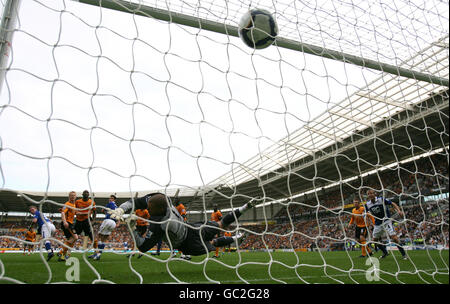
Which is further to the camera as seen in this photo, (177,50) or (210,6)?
(210,6)

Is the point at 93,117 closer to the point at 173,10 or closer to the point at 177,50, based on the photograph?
the point at 177,50

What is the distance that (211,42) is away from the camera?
3.09 m

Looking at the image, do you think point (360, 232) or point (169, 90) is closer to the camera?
point (169, 90)

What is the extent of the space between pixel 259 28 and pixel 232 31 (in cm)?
35

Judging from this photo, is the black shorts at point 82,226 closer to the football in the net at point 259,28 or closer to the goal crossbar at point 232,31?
the goal crossbar at point 232,31

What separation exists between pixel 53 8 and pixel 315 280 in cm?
342

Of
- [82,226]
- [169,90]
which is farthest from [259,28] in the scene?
[82,226]

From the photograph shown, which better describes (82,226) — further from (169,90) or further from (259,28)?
(259,28)

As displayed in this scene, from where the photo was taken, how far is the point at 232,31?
11.3 ft

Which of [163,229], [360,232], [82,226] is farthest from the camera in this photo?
[360,232]

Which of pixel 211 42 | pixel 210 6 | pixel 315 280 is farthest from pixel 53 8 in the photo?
pixel 315 280

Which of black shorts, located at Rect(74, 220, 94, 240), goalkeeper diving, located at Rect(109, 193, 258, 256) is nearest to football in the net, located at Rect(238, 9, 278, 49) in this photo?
goalkeeper diving, located at Rect(109, 193, 258, 256)
